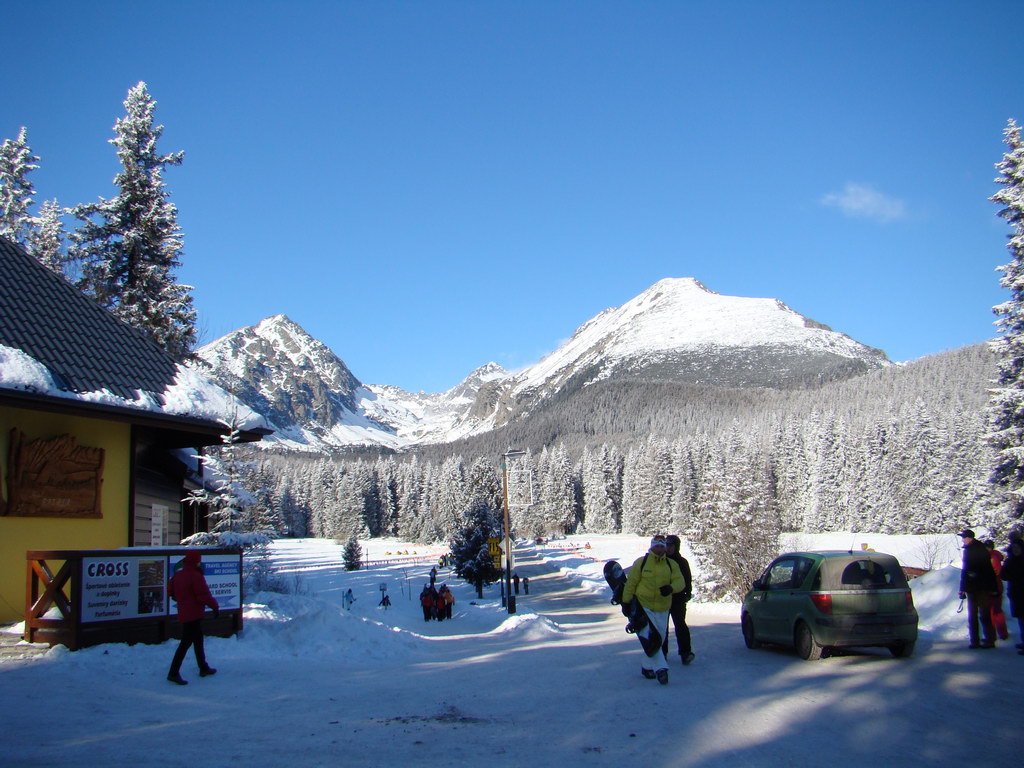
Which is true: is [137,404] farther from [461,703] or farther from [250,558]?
[461,703]

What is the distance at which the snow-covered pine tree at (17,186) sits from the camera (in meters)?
29.3

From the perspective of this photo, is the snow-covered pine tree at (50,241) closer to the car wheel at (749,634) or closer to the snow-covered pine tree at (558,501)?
the car wheel at (749,634)

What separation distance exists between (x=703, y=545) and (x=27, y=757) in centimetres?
3536

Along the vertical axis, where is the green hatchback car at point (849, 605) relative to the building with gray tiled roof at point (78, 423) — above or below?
below

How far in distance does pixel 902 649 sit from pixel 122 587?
428 inches

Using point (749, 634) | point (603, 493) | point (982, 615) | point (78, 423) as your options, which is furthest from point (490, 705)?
point (603, 493)

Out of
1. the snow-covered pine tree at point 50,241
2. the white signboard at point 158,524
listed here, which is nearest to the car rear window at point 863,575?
the white signboard at point 158,524

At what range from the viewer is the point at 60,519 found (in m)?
12.5

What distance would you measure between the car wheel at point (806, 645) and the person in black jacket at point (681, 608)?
158cm

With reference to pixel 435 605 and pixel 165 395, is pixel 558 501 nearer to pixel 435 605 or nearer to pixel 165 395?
pixel 435 605

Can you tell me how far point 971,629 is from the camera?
11.5 metres

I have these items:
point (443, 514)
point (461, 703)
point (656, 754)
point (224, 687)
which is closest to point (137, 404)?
point (224, 687)

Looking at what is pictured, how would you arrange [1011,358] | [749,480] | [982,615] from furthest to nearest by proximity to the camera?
1. [749,480]
2. [1011,358]
3. [982,615]

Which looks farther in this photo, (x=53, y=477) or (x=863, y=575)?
(x=53, y=477)
